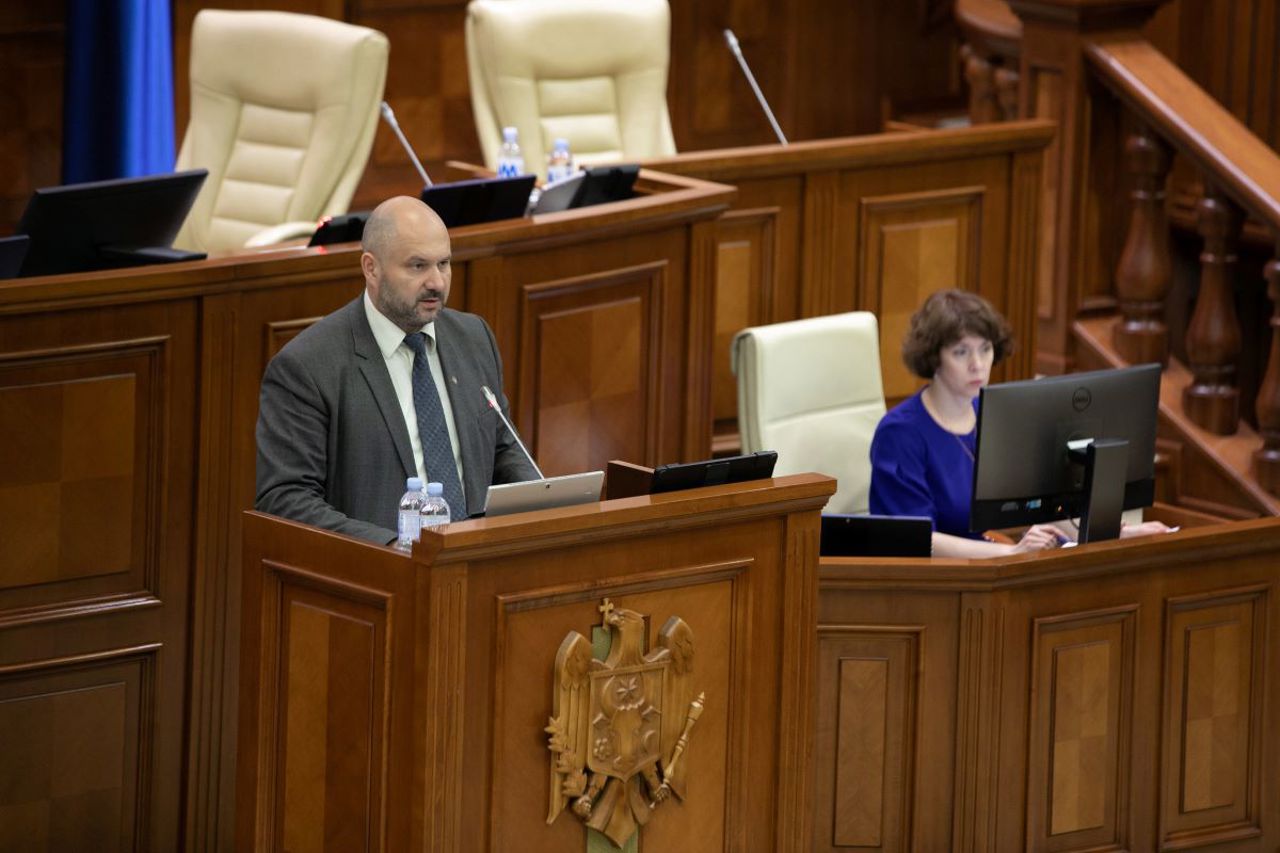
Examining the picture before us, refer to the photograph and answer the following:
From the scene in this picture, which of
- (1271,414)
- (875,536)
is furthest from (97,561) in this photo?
(1271,414)

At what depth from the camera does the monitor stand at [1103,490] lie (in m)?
4.49

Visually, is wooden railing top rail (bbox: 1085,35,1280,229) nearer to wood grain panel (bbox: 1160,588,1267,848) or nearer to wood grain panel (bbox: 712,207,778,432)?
wood grain panel (bbox: 712,207,778,432)

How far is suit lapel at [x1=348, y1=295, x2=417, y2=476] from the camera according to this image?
12.1ft

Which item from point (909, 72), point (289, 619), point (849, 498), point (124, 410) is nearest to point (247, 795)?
point (289, 619)

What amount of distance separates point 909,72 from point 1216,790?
5505mm

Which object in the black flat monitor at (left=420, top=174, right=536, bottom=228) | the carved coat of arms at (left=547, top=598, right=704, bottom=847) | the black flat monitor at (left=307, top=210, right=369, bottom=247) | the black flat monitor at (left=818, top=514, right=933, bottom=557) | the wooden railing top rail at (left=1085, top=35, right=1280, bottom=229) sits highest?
the wooden railing top rail at (left=1085, top=35, right=1280, bottom=229)

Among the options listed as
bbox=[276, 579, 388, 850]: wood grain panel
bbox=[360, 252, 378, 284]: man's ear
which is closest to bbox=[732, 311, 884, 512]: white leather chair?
bbox=[360, 252, 378, 284]: man's ear

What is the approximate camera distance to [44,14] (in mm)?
7430

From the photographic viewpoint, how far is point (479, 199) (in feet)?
16.2

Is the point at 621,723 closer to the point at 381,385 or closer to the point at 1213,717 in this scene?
the point at 381,385

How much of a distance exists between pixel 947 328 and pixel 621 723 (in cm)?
173

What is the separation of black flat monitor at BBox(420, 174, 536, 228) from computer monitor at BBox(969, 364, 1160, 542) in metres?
1.21

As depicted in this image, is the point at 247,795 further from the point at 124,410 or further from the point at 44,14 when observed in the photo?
the point at 44,14

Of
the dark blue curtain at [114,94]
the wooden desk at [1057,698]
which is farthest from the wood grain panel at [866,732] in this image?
the dark blue curtain at [114,94]
